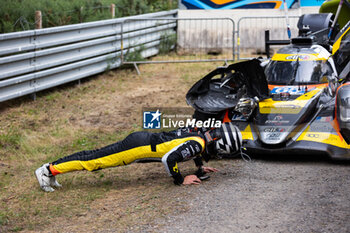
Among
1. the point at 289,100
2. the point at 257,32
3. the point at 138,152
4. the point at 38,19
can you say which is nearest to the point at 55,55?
the point at 38,19

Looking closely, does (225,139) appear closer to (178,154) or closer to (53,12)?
(178,154)

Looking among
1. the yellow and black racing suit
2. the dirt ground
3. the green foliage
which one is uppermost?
the green foliage

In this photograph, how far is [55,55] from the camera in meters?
12.6

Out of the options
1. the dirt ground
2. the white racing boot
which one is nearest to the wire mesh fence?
the dirt ground

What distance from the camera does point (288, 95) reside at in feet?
29.3

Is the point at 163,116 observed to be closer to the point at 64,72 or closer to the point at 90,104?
the point at 90,104

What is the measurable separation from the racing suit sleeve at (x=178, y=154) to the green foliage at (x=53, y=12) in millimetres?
6852

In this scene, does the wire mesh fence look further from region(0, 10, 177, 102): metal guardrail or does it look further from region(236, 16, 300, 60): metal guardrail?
region(0, 10, 177, 102): metal guardrail

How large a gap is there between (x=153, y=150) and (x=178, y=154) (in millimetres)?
396

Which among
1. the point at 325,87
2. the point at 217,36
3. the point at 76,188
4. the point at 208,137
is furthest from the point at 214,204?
the point at 217,36

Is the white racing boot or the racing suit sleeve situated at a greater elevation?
the racing suit sleeve

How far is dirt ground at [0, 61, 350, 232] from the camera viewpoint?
5922 mm

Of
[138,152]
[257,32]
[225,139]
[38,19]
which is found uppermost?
[38,19]

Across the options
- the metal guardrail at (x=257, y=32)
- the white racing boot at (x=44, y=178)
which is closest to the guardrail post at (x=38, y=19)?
the white racing boot at (x=44, y=178)
